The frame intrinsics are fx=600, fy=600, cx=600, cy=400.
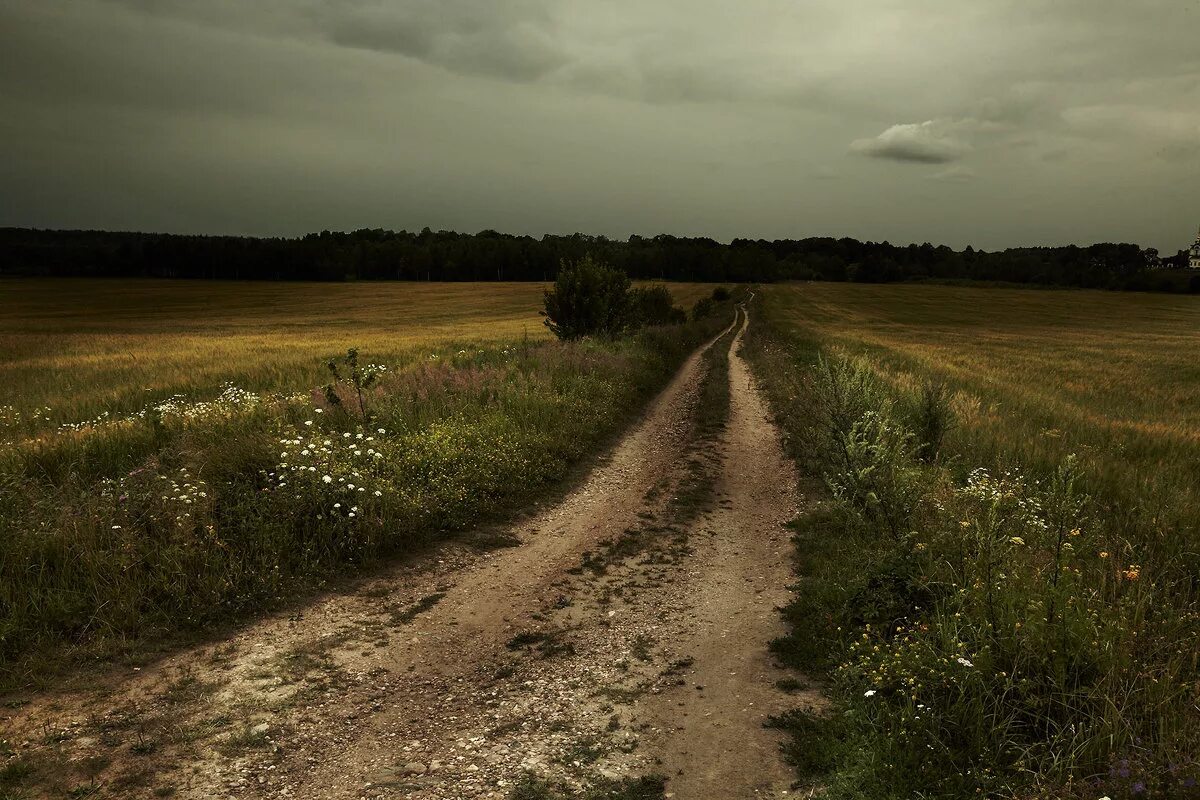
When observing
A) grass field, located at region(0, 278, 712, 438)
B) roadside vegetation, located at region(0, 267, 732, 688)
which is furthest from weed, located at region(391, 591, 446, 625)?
grass field, located at region(0, 278, 712, 438)

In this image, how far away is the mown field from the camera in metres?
3.78

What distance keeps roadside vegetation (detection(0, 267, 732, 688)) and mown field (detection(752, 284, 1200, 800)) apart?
5.13 m

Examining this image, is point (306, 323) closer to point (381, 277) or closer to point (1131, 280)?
point (381, 277)

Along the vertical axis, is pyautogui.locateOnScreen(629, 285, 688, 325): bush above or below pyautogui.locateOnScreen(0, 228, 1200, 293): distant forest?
below

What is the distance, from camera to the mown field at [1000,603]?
3.78 m

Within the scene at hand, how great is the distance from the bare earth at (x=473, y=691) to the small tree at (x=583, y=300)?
55.5 ft

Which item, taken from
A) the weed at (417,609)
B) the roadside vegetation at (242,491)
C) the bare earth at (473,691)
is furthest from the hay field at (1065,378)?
the weed at (417,609)

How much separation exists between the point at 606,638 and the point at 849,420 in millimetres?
6227

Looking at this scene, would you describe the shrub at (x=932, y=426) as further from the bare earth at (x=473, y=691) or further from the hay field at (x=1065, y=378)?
the bare earth at (x=473, y=691)

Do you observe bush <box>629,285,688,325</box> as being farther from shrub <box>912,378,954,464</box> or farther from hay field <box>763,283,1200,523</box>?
shrub <box>912,378,954,464</box>

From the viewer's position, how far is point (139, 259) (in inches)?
4316

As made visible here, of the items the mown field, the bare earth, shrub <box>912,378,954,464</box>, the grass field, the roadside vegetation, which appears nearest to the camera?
the mown field

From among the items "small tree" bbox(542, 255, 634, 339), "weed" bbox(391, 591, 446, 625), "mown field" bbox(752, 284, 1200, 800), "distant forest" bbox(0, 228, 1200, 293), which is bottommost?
"weed" bbox(391, 591, 446, 625)

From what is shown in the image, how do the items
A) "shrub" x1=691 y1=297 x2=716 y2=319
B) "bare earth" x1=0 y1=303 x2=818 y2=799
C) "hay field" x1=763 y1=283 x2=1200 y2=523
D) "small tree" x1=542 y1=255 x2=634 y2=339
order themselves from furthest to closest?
"shrub" x1=691 y1=297 x2=716 y2=319
"small tree" x1=542 y1=255 x2=634 y2=339
"hay field" x1=763 y1=283 x2=1200 y2=523
"bare earth" x1=0 y1=303 x2=818 y2=799
